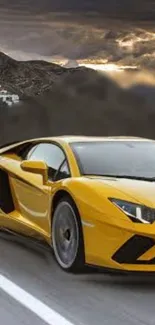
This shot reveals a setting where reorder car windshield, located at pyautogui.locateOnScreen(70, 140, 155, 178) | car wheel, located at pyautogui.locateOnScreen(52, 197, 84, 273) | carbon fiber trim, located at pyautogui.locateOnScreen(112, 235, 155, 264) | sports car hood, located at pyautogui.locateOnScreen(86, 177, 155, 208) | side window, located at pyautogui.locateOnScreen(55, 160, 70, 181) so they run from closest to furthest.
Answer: carbon fiber trim, located at pyautogui.locateOnScreen(112, 235, 155, 264), sports car hood, located at pyautogui.locateOnScreen(86, 177, 155, 208), car wheel, located at pyautogui.locateOnScreen(52, 197, 84, 273), car windshield, located at pyautogui.locateOnScreen(70, 140, 155, 178), side window, located at pyautogui.locateOnScreen(55, 160, 70, 181)

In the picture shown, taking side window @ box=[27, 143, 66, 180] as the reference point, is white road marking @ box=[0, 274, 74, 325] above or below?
below

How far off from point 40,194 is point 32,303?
199 cm

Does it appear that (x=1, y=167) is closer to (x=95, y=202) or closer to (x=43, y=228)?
(x=43, y=228)

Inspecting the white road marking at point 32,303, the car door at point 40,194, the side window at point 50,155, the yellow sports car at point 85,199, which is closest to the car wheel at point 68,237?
the yellow sports car at point 85,199

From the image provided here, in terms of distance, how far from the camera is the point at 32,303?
20.5 ft

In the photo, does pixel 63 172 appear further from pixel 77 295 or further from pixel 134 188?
pixel 77 295

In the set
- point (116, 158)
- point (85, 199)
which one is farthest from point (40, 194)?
point (85, 199)

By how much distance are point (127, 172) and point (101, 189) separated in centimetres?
82

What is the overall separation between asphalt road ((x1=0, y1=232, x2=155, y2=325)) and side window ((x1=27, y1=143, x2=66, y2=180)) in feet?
2.94

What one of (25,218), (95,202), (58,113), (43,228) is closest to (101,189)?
(95,202)

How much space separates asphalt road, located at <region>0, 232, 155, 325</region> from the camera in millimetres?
5809

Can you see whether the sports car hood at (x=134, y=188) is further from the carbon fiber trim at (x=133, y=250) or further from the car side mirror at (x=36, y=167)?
the car side mirror at (x=36, y=167)

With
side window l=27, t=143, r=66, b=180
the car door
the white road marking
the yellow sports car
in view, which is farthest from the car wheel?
side window l=27, t=143, r=66, b=180

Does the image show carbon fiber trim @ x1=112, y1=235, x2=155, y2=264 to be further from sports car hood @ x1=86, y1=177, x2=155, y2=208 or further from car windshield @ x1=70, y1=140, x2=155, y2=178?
car windshield @ x1=70, y1=140, x2=155, y2=178
